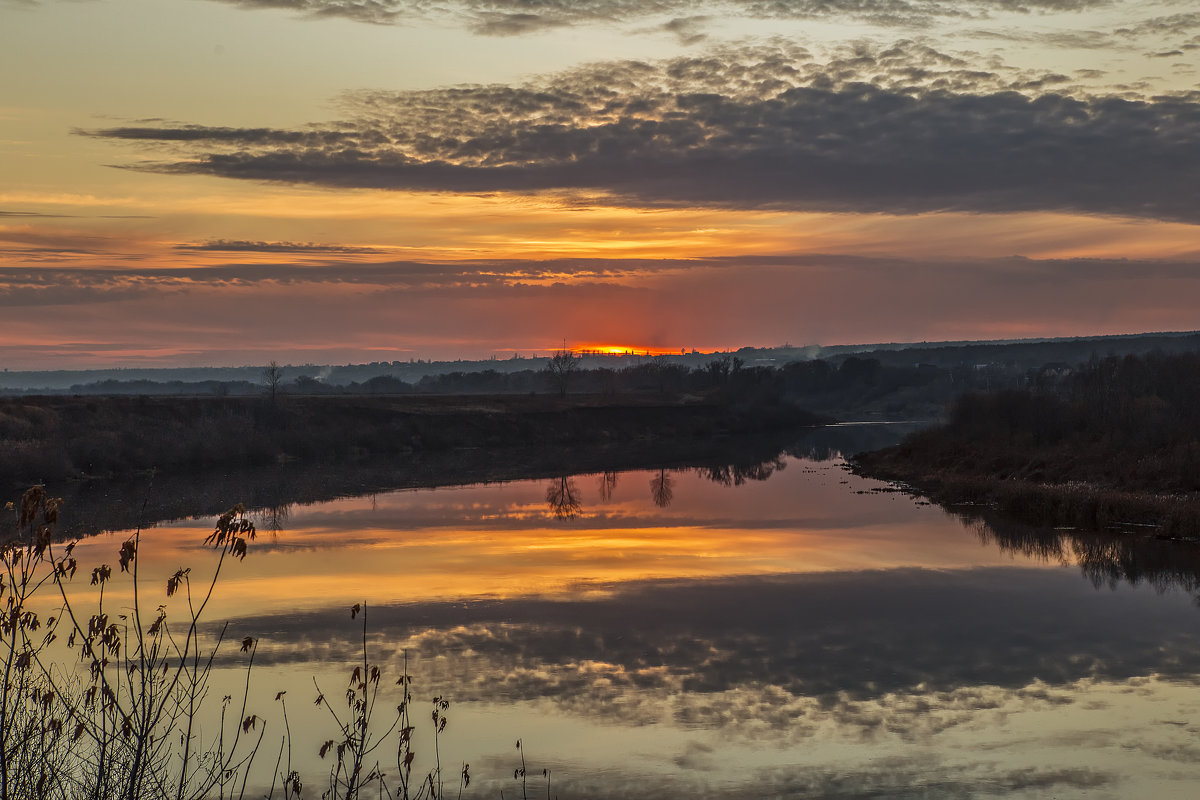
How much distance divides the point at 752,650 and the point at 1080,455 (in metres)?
31.5

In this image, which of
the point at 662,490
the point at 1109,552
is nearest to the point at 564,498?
the point at 662,490

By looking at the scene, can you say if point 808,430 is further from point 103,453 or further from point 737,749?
point 737,749

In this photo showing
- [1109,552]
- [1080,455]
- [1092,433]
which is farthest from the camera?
[1092,433]

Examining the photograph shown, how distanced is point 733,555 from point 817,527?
6.63 metres

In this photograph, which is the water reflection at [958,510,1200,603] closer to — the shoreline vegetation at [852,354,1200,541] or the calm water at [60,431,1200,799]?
the calm water at [60,431,1200,799]

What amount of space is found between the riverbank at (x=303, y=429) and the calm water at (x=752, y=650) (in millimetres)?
24198

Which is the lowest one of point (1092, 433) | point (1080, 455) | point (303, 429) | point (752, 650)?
point (303, 429)

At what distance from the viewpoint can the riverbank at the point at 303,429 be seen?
184 feet

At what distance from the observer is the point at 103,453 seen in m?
56.2

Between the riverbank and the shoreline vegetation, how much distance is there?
29235 mm

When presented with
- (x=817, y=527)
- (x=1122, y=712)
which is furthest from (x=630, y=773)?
(x=817, y=527)

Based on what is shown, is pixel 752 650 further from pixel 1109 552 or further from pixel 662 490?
pixel 662 490

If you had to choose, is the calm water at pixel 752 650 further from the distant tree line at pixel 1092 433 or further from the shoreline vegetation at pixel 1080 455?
the distant tree line at pixel 1092 433

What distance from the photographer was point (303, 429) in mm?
76000
